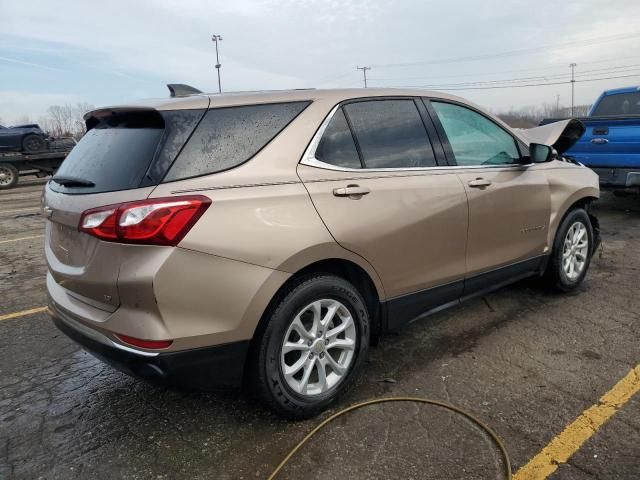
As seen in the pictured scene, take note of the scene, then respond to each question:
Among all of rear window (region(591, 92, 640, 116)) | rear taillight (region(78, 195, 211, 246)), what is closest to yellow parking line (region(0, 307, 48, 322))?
rear taillight (region(78, 195, 211, 246))

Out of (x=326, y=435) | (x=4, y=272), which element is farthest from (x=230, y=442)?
(x=4, y=272)

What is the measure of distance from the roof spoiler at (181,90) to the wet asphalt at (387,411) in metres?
1.78

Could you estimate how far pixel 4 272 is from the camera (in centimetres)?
588

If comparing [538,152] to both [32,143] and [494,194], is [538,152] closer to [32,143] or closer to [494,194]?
[494,194]

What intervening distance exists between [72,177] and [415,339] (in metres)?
2.46

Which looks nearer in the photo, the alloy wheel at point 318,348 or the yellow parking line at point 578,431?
the yellow parking line at point 578,431

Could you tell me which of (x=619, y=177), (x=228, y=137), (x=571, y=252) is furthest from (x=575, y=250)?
(x=619, y=177)

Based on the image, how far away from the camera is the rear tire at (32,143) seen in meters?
17.0

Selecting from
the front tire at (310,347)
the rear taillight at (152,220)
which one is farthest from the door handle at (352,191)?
the rear taillight at (152,220)

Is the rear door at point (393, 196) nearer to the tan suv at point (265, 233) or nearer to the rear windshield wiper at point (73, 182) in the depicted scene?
the tan suv at point (265, 233)

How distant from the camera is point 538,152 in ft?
13.0

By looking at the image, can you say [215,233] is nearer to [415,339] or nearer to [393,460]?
[393,460]

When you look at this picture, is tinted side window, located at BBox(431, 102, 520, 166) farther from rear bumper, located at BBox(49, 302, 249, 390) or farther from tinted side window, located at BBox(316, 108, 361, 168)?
rear bumper, located at BBox(49, 302, 249, 390)

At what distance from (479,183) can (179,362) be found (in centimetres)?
228
